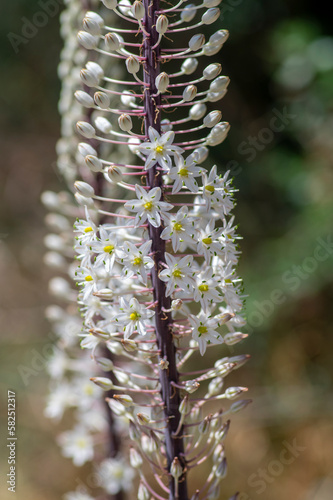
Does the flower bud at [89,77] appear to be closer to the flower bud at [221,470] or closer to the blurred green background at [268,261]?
the flower bud at [221,470]

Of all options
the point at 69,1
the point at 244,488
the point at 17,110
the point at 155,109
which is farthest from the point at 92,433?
the point at 17,110

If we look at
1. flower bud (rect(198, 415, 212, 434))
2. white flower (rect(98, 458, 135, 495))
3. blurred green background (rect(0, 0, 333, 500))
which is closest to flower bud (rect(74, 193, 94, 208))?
flower bud (rect(198, 415, 212, 434))

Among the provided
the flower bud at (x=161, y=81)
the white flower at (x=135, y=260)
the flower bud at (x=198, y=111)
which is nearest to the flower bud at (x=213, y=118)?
the flower bud at (x=198, y=111)

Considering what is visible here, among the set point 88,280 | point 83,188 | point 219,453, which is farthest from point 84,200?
point 219,453

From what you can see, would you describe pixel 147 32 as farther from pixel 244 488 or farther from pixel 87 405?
pixel 244 488

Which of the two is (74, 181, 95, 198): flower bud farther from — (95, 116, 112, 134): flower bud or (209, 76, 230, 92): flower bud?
(209, 76, 230, 92): flower bud

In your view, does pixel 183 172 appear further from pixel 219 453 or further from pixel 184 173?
pixel 219 453
